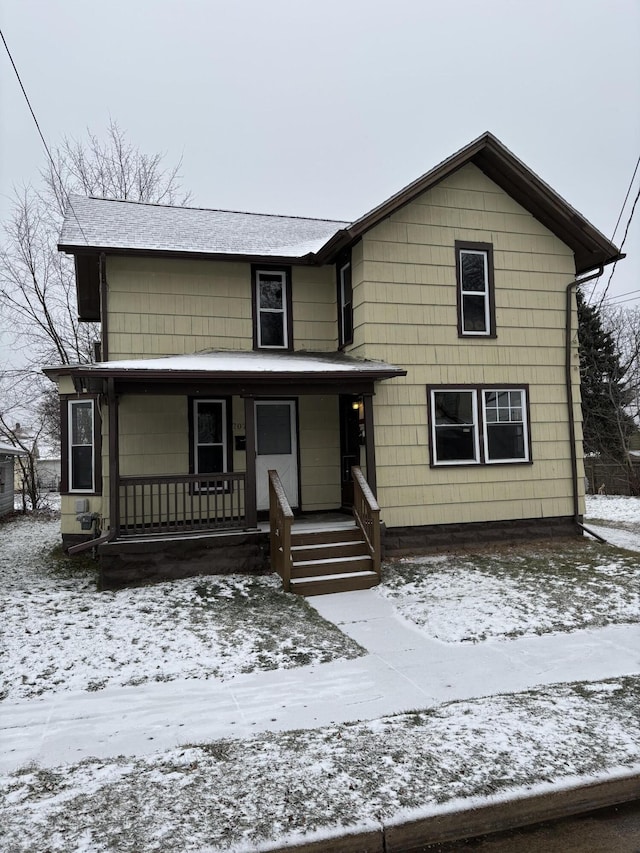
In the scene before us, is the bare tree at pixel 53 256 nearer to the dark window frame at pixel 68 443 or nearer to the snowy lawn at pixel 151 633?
the dark window frame at pixel 68 443

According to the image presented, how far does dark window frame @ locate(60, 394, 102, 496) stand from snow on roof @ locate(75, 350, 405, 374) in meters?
1.97

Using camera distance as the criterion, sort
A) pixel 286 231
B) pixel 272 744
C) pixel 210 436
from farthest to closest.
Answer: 1. pixel 286 231
2. pixel 210 436
3. pixel 272 744

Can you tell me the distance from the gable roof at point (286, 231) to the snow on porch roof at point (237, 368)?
74.7 inches

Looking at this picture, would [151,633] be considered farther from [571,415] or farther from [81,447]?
[571,415]

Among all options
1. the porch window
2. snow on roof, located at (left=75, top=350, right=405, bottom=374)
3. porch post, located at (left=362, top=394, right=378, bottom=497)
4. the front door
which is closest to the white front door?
the porch window

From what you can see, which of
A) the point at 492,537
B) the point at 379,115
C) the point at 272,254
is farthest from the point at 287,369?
the point at 379,115

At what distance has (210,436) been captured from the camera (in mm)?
10828

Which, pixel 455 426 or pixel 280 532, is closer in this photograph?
pixel 280 532

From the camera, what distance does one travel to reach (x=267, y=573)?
877 centimetres

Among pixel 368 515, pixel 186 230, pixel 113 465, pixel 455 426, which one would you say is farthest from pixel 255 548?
pixel 186 230

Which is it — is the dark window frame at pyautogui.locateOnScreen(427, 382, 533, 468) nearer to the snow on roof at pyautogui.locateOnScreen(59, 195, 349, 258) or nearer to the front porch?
the front porch

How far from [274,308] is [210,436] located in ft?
8.84

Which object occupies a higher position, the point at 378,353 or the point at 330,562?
the point at 378,353

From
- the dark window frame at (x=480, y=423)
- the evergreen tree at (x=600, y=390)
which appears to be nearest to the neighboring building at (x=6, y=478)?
the dark window frame at (x=480, y=423)
